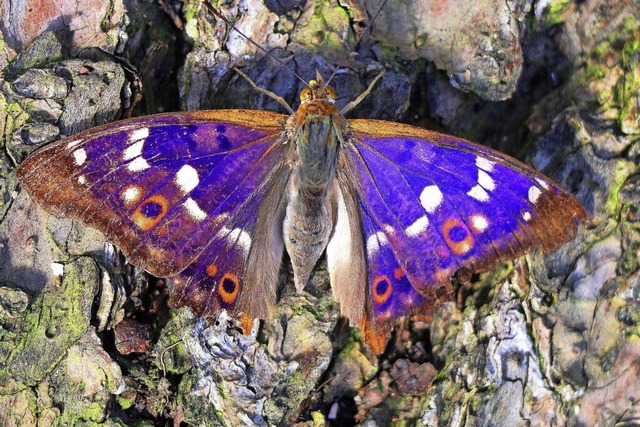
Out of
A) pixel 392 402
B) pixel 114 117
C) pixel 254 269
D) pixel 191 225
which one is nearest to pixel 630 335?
pixel 392 402

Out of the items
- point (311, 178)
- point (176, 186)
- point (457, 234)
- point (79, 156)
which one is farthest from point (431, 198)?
point (79, 156)

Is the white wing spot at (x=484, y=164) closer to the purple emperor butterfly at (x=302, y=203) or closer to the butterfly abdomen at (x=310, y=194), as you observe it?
the purple emperor butterfly at (x=302, y=203)

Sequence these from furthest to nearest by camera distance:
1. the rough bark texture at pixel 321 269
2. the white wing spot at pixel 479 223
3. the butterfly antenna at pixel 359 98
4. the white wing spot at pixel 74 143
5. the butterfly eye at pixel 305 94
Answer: the butterfly antenna at pixel 359 98, the butterfly eye at pixel 305 94, the white wing spot at pixel 479 223, the rough bark texture at pixel 321 269, the white wing spot at pixel 74 143

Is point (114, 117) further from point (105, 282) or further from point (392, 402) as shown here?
point (392, 402)

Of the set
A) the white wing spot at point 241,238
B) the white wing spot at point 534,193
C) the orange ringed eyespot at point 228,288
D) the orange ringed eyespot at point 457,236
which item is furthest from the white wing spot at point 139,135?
the white wing spot at point 534,193

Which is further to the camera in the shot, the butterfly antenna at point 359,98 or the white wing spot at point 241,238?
the butterfly antenna at point 359,98

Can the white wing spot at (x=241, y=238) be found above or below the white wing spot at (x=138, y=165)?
below

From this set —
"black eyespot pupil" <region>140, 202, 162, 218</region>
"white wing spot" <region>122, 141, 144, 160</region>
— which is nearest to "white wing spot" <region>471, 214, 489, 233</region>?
"black eyespot pupil" <region>140, 202, 162, 218</region>
